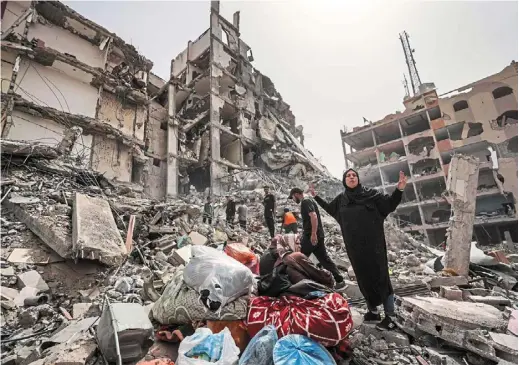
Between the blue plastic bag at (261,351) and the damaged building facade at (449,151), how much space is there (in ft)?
70.2

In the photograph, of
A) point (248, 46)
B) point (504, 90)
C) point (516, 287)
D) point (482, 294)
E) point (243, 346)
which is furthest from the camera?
point (248, 46)

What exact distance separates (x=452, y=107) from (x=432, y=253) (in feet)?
68.6

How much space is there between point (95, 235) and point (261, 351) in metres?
3.42

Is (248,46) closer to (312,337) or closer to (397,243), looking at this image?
(397,243)

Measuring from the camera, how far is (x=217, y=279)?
2.16 metres

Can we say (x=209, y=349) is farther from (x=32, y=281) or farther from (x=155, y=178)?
(x=155, y=178)

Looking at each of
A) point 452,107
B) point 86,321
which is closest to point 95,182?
point 86,321

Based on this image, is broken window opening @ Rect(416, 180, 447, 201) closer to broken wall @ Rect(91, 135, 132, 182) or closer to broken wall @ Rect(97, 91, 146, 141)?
broken wall @ Rect(97, 91, 146, 141)

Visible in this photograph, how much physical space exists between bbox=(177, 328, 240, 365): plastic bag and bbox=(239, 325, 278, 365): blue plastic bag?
7 cm

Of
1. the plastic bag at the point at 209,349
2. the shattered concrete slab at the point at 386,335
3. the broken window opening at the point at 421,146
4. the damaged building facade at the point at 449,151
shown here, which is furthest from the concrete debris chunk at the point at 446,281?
the broken window opening at the point at 421,146

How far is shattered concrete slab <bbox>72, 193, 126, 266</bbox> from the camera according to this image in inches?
144

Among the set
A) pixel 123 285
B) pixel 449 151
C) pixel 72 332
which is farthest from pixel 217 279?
pixel 449 151

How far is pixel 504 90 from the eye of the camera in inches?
811

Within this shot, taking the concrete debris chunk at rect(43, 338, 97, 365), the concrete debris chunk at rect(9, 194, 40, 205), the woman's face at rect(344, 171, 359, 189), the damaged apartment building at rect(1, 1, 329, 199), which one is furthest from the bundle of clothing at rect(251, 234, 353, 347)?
the damaged apartment building at rect(1, 1, 329, 199)
